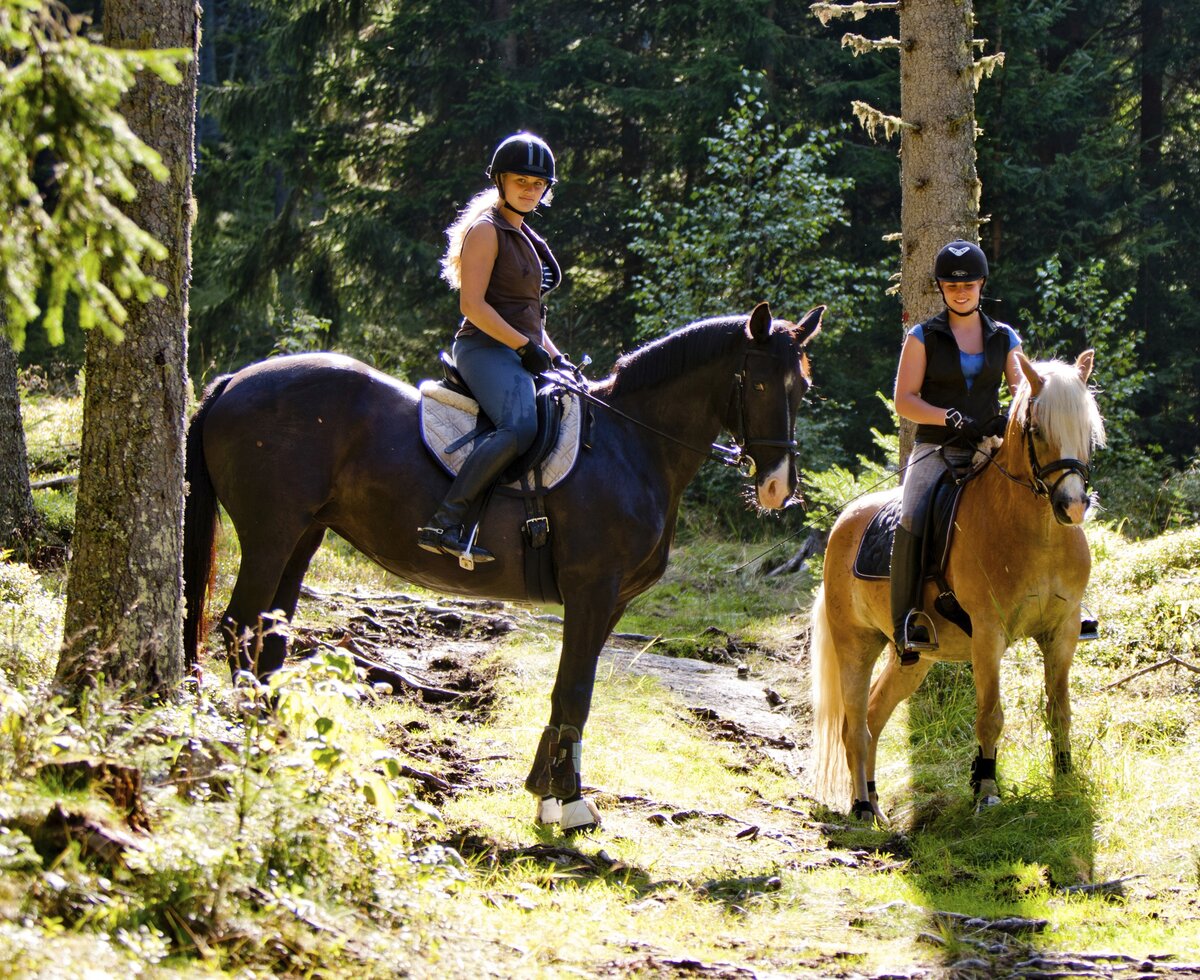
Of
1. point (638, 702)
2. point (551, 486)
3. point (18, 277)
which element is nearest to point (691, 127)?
point (638, 702)

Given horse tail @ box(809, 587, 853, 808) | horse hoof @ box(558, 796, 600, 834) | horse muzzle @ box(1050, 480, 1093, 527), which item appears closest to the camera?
horse muzzle @ box(1050, 480, 1093, 527)

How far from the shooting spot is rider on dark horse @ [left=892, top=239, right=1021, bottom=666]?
687 cm

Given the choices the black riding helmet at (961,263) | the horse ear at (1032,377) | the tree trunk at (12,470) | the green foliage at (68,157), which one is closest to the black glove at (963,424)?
the horse ear at (1032,377)

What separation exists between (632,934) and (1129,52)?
23956mm

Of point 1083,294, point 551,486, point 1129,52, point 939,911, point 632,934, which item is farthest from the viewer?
point 1129,52

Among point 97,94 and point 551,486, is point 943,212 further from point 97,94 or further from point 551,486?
point 97,94

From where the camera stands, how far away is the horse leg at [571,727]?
20.7 ft

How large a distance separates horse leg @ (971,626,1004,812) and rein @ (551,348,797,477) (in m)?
1.44

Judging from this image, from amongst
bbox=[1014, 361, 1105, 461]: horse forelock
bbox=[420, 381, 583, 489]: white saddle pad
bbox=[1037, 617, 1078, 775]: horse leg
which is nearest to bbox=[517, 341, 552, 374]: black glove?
bbox=[420, 381, 583, 489]: white saddle pad

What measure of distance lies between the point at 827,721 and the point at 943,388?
2.09m

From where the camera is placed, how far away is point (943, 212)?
30.4ft

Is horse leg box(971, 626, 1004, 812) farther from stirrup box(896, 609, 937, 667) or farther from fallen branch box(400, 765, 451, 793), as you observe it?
fallen branch box(400, 765, 451, 793)

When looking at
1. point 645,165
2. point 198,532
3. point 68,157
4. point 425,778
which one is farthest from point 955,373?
point 645,165

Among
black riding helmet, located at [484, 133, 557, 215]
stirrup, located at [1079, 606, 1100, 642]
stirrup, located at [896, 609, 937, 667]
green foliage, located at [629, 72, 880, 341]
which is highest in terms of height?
green foliage, located at [629, 72, 880, 341]
